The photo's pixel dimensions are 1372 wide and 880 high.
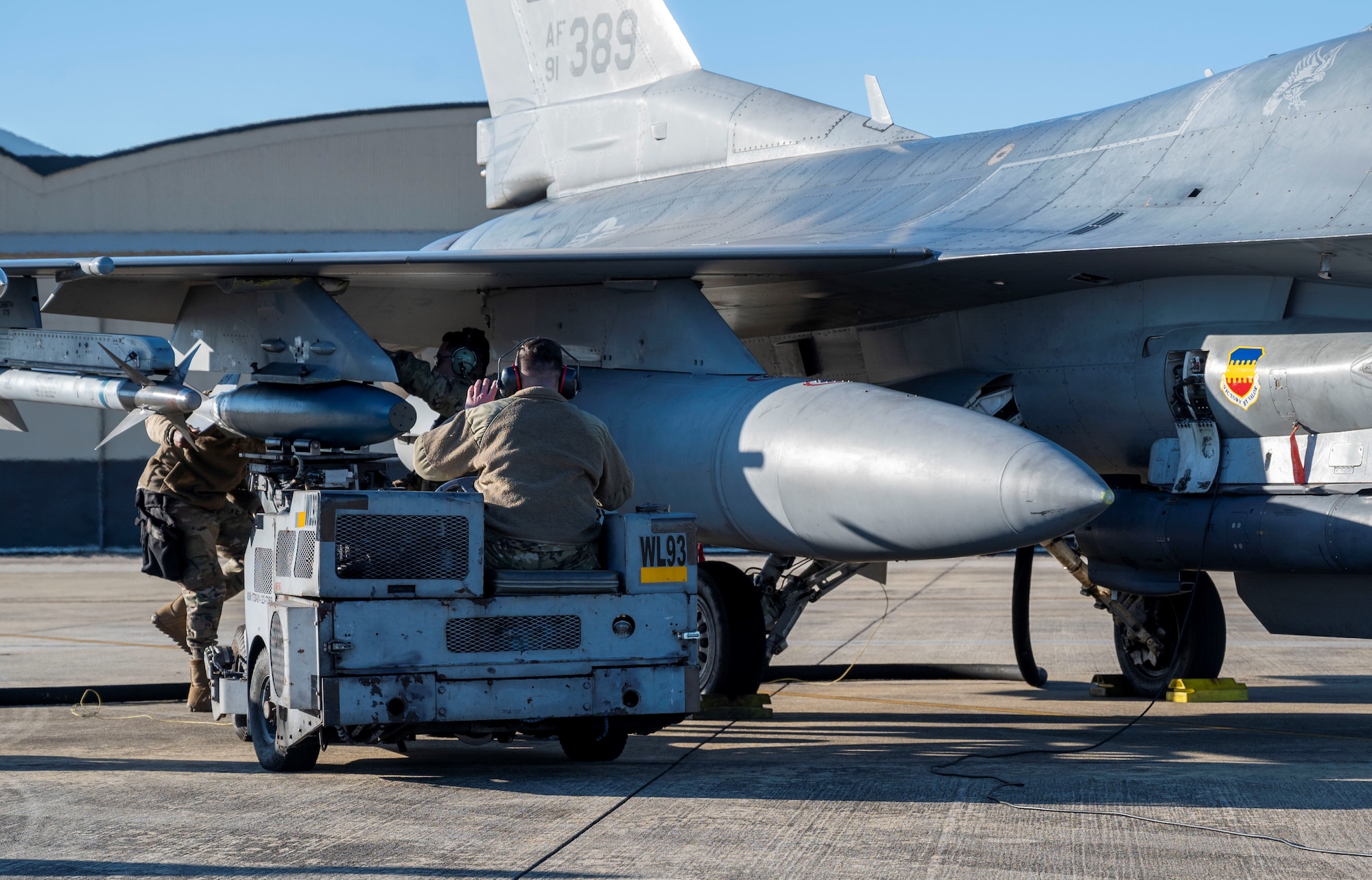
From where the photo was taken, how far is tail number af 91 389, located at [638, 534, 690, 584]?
595cm

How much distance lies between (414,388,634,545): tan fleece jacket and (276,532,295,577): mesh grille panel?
59 centimetres

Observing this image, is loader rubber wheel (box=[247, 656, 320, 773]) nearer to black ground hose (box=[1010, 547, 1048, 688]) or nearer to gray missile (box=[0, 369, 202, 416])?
gray missile (box=[0, 369, 202, 416])

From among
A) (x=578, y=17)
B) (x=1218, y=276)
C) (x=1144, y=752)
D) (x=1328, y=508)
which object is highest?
(x=578, y=17)

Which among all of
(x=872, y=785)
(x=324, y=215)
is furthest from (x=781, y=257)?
(x=324, y=215)

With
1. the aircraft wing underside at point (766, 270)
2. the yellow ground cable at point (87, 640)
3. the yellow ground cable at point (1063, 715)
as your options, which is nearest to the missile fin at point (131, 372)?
the aircraft wing underside at point (766, 270)

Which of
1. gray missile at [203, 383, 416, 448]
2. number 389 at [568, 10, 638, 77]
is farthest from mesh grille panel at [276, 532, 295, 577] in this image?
number 389 at [568, 10, 638, 77]

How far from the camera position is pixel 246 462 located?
866 cm

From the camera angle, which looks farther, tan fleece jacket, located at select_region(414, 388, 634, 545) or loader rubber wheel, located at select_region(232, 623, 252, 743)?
loader rubber wheel, located at select_region(232, 623, 252, 743)

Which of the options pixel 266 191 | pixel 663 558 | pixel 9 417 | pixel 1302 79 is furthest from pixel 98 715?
pixel 266 191

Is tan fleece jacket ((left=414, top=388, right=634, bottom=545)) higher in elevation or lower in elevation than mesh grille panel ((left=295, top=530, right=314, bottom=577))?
higher

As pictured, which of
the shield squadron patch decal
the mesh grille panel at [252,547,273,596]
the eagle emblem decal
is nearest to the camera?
the mesh grille panel at [252,547,273,596]

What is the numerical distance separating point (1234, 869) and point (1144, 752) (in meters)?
2.40

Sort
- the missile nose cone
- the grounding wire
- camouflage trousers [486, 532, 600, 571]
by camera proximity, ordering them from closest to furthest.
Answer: the grounding wire < the missile nose cone < camouflage trousers [486, 532, 600, 571]

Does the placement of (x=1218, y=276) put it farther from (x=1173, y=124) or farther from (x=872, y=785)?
(x=872, y=785)
